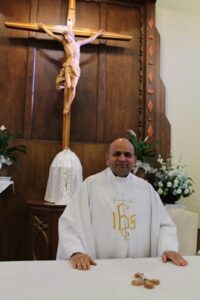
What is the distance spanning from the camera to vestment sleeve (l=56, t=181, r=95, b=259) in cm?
197

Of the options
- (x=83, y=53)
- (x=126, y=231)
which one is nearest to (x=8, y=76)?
(x=83, y=53)

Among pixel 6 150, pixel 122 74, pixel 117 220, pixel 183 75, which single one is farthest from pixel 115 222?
pixel 183 75

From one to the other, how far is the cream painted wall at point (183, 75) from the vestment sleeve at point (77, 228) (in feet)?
8.68

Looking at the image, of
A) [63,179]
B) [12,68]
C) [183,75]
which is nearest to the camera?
[63,179]

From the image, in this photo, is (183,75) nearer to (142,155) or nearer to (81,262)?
(142,155)

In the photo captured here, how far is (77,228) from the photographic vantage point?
82.1 inches

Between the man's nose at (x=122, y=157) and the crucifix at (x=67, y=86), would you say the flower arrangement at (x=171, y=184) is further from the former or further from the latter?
the man's nose at (x=122, y=157)

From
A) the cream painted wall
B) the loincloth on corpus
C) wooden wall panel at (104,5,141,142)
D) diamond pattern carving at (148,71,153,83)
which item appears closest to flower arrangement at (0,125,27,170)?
Answer: the loincloth on corpus

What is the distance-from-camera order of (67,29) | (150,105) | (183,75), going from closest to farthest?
1. (67,29)
2. (150,105)
3. (183,75)

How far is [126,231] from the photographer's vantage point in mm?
2152

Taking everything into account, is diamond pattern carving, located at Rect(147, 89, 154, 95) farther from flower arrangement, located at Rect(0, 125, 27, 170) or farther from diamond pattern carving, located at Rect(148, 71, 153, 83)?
flower arrangement, located at Rect(0, 125, 27, 170)

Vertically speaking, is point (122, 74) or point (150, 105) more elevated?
point (122, 74)

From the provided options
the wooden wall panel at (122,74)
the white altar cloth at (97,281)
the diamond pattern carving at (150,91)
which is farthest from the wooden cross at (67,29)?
the white altar cloth at (97,281)

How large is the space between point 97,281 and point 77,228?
65 cm
